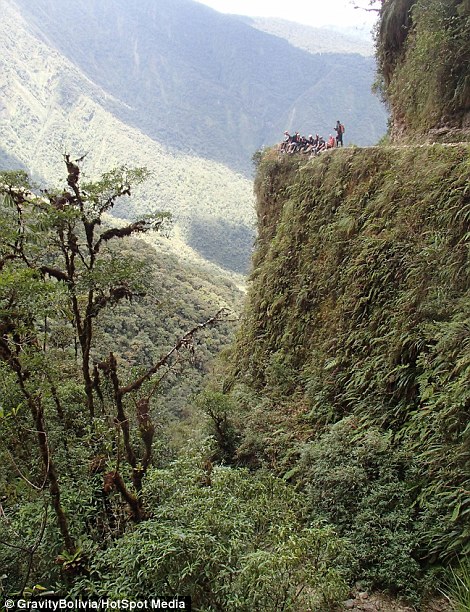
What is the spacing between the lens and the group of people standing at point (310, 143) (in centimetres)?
1465

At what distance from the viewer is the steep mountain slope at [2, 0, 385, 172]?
146000mm

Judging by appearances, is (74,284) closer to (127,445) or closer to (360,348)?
(127,445)

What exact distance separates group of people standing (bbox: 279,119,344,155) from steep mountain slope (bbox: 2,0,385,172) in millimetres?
118673

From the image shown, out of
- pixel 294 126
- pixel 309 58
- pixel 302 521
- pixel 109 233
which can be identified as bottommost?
pixel 302 521

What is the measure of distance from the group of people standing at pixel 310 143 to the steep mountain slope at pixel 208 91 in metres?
119

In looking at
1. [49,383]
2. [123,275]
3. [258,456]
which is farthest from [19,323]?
[258,456]

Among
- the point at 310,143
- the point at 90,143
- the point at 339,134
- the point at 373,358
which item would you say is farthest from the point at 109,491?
the point at 90,143

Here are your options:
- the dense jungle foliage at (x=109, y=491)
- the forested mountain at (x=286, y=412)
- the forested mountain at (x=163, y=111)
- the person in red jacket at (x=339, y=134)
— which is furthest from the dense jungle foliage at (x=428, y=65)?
the forested mountain at (x=163, y=111)

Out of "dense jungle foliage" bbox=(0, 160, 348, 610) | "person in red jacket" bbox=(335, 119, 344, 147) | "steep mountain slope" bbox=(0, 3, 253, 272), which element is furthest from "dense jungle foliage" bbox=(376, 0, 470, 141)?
"steep mountain slope" bbox=(0, 3, 253, 272)

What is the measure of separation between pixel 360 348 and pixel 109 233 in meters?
4.43

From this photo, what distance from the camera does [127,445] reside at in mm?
5184

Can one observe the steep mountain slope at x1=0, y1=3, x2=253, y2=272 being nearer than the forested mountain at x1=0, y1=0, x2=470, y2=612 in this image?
No

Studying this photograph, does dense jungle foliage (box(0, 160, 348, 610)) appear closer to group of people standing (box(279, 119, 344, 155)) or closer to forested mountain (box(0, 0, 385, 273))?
group of people standing (box(279, 119, 344, 155))

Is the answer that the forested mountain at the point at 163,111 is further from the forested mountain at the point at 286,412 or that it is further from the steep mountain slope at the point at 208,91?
the forested mountain at the point at 286,412
